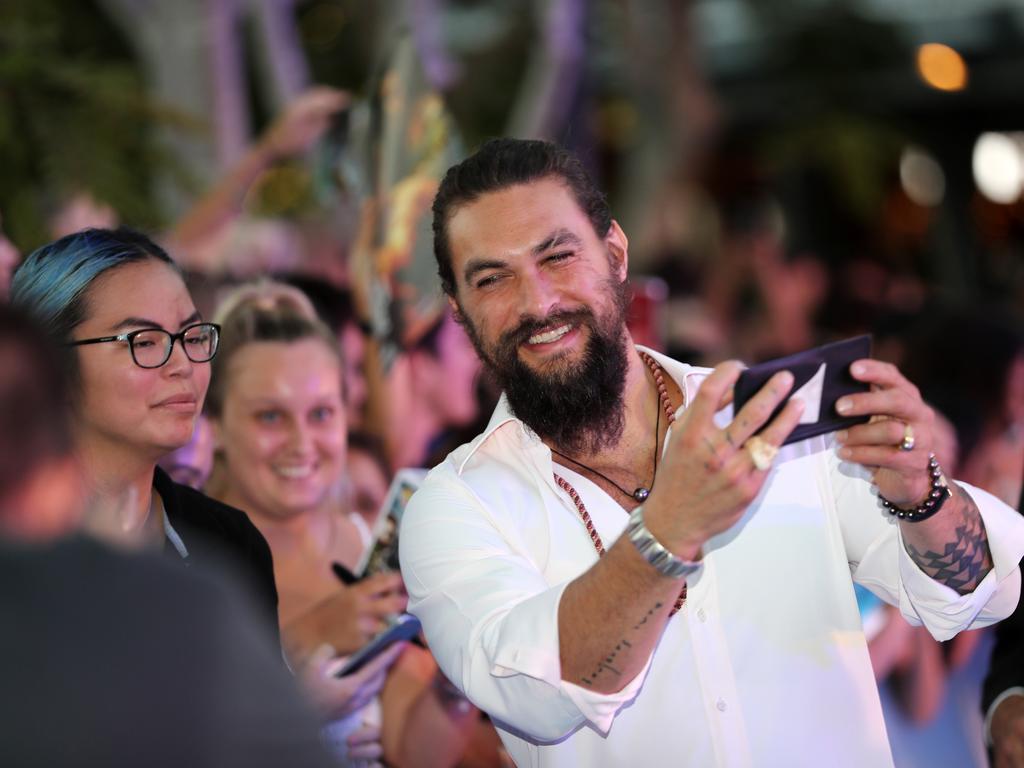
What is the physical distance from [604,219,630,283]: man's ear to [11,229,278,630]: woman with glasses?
0.86 m

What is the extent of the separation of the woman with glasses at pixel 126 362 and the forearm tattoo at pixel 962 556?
4.26 feet

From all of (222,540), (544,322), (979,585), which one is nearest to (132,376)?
(222,540)

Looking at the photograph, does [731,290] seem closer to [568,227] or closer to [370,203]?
[370,203]

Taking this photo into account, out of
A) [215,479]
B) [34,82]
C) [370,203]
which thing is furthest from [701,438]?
[34,82]

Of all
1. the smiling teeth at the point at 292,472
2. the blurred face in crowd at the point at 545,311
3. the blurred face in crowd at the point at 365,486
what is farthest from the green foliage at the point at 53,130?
the blurred face in crowd at the point at 545,311

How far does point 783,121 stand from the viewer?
1362 centimetres

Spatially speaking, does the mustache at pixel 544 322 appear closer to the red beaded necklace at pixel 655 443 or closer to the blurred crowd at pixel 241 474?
the red beaded necklace at pixel 655 443

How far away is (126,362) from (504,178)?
0.83 metres

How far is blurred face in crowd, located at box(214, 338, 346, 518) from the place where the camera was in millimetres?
3445

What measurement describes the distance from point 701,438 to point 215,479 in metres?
2.03

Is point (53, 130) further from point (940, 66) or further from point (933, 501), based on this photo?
point (940, 66)

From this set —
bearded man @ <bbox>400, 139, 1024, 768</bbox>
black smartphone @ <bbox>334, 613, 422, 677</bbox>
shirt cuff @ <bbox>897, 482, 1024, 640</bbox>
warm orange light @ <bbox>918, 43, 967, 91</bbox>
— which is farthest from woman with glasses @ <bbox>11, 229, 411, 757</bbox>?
warm orange light @ <bbox>918, 43, 967, 91</bbox>

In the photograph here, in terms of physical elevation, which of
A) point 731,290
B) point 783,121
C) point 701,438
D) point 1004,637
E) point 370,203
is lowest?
point 1004,637

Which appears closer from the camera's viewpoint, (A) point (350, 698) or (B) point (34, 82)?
(A) point (350, 698)
